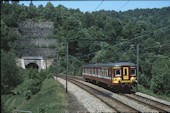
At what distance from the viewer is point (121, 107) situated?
1838 centimetres

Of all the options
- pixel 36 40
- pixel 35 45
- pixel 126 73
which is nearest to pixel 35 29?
pixel 36 40

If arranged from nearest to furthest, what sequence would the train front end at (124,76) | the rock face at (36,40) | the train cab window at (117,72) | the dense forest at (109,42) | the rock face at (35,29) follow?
1. the train front end at (124,76)
2. the train cab window at (117,72)
3. the dense forest at (109,42)
4. the rock face at (36,40)
5. the rock face at (35,29)

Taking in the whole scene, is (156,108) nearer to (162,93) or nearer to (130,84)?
(130,84)

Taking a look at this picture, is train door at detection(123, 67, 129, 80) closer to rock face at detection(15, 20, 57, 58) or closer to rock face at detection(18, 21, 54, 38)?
rock face at detection(15, 20, 57, 58)

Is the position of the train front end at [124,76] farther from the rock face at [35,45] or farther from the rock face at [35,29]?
the rock face at [35,29]

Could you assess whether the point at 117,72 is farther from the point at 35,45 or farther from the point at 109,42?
the point at 35,45

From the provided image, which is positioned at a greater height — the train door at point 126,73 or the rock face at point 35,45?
the rock face at point 35,45

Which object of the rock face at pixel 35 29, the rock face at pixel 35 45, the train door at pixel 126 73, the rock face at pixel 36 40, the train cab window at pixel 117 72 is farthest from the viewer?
the rock face at pixel 35 29

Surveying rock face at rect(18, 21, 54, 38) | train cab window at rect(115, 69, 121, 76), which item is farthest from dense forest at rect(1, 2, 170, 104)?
train cab window at rect(115, 69, 121, 76)

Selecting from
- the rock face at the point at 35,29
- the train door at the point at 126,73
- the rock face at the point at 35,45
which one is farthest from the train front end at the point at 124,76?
the rock face at the point at 35,29

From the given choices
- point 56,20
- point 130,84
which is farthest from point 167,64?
point 56,20

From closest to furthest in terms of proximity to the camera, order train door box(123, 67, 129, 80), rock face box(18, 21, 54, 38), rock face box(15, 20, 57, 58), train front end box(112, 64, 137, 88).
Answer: train front end box(112, 64, 137, 88) → train door box(123, 67, 129, 80) → rock face box(15, 20, 57, 58) → rock face box(18, 21, 54, 38)

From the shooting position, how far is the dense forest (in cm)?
3750

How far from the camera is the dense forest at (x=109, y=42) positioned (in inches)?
1476
